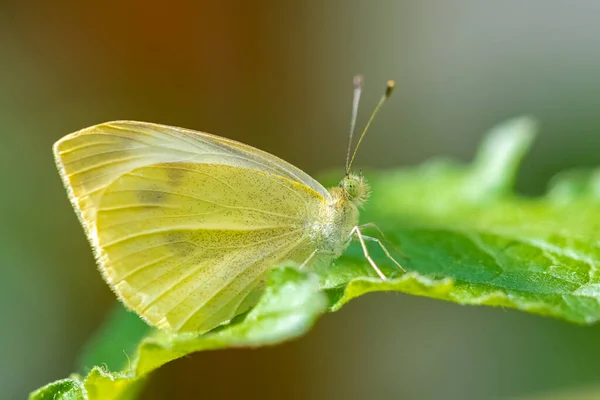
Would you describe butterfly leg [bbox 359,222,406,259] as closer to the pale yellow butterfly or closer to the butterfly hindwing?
the pale yellow butterfly

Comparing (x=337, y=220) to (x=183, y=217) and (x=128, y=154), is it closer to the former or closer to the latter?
(x=183, y=217)

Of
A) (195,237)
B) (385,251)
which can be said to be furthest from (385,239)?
(195,237)

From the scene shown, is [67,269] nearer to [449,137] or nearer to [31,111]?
[31,111]

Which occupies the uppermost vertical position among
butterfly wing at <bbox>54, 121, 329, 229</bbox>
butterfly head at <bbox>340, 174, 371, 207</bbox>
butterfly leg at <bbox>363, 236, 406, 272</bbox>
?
butterfly wing at <bbox>54, 121, 329, 229</bbox>

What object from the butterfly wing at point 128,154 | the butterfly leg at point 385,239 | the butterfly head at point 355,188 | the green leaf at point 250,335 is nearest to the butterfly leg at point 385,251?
the butterfly leg at point 385,239

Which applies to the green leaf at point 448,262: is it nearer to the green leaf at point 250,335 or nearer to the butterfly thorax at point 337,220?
the green leaf at point 250,335

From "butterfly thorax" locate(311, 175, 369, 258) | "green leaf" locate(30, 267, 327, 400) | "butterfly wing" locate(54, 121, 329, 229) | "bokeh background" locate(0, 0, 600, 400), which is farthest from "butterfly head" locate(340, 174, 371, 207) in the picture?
"bokeh background" locate(0, 0, 600, 400)
